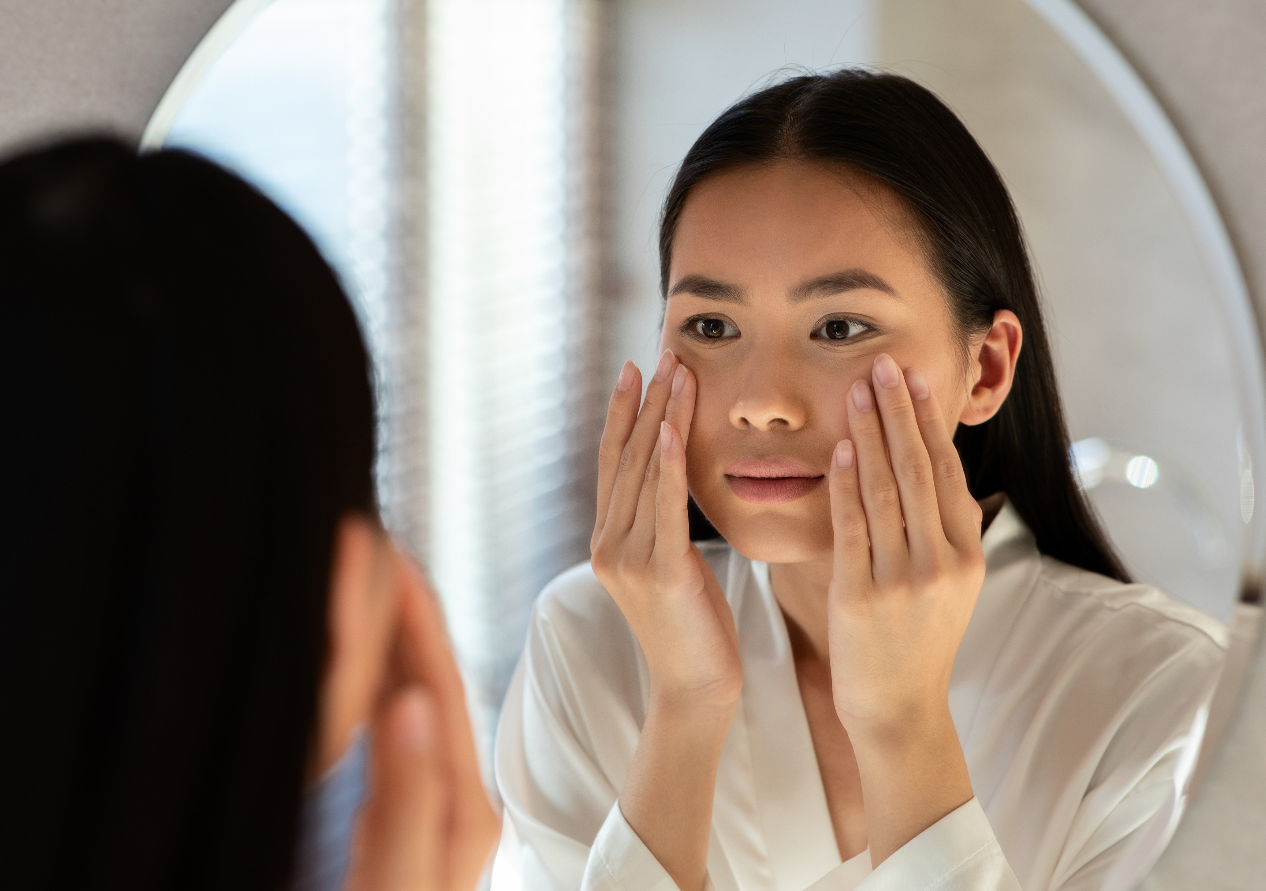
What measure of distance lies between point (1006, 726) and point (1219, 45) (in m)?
0.37

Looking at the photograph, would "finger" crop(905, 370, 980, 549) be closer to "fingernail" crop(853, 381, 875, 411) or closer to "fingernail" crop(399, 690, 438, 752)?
"fingernail" crop(853, 381, 875, 411)

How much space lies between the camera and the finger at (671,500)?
569 mm

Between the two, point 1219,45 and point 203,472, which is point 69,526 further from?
point 1219,45

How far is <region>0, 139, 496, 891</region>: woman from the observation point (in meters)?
0.29

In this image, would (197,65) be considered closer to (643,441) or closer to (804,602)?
(643,441)

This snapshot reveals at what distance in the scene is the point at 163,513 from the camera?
0.97 feet

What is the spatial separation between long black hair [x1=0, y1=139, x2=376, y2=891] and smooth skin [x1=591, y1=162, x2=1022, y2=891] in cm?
28

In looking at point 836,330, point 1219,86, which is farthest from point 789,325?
point 1219,86

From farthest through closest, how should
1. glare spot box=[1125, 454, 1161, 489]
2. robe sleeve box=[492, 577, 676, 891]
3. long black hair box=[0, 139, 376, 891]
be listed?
robe sleeve box=[492, 577, 676, 891]
glare spot box=[1125, 454, 1161, 489]
long black hair box=[0, 139, 376, 891]

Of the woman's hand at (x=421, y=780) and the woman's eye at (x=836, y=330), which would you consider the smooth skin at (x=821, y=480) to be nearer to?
the woman's eye at (x=836, y=330)

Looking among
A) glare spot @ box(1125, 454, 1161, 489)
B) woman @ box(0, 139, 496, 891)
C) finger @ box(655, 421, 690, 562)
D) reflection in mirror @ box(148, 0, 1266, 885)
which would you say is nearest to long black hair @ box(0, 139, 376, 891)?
woman @ box(0, 139, 496, 891)

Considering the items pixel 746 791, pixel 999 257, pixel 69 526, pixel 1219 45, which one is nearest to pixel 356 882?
pixel 69 526

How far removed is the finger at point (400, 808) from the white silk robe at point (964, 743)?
0.21 m

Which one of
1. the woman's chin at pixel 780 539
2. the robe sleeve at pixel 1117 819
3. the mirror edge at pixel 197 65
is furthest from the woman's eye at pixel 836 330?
the mirror edge at pixel 197 65
